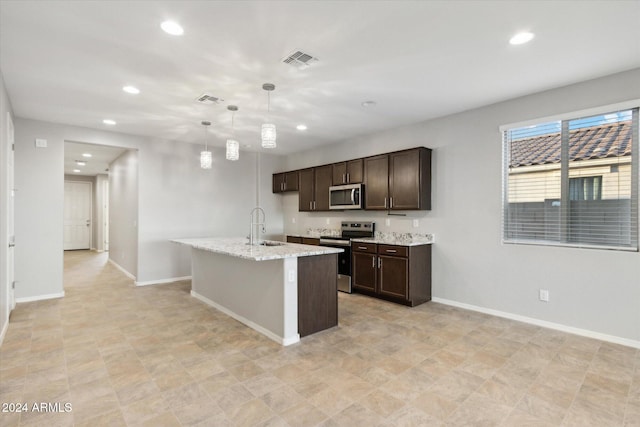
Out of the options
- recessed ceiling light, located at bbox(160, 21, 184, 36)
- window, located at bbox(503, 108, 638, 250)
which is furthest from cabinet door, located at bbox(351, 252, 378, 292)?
recessed ceiling light, located at bbox(160, 21, 184, 36)

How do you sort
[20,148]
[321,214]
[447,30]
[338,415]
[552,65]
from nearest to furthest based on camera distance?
[338,415]
[447,30]
[552,65]
[20,148]
[321,214]

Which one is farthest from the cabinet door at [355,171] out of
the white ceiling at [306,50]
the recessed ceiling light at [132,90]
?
the recessed ceiling light at [132,90]

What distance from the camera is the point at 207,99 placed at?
372 cm

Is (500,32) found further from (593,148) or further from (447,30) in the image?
(593,148)

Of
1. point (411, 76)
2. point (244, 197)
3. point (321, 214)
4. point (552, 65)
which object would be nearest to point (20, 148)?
point (244, 197)

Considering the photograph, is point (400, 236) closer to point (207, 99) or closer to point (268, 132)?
point (268, 132)

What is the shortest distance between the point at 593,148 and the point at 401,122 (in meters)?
2.27

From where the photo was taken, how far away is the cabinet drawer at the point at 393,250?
4232mm

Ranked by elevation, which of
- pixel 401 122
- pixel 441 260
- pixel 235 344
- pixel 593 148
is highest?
pixel 401 122

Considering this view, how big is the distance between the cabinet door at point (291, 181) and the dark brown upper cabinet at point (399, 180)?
200 centimetres

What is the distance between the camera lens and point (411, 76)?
3152 mm

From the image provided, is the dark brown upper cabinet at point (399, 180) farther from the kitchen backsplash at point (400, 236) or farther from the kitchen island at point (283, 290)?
the kitchen island at point (283, 290)

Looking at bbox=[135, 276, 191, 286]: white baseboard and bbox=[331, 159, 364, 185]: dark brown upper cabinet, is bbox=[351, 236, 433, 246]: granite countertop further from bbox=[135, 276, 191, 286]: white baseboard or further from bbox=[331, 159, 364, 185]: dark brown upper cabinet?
bbox=[135, 276, 191, 286]: white baseboard

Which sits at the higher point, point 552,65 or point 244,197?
point 552,65
